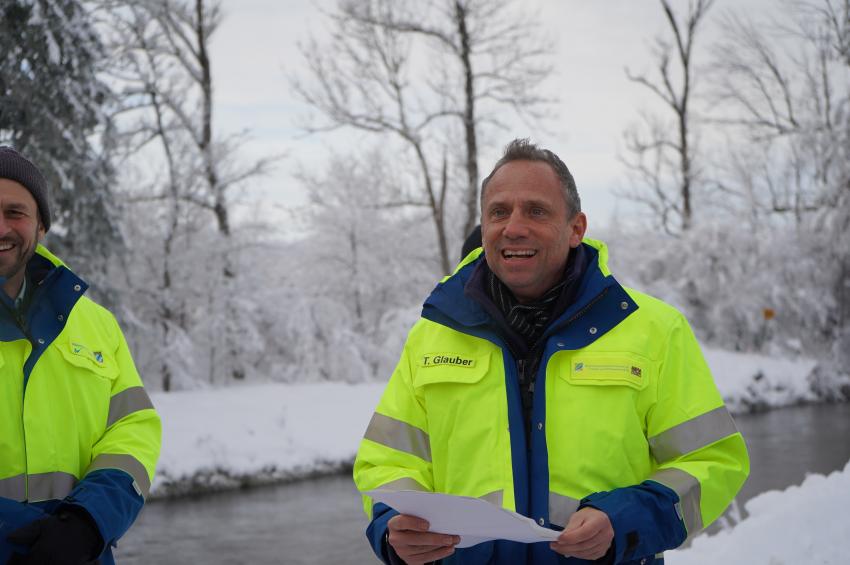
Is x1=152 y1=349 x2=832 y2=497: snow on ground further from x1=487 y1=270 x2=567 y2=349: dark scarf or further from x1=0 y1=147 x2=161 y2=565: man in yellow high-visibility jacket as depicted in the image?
x1=487 y1=270 x2=567 y2=349: dark scarf

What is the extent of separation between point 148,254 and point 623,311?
63.9 feet

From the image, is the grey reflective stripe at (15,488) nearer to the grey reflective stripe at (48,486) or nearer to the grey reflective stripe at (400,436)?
the grey reflective stripe at (48,486)

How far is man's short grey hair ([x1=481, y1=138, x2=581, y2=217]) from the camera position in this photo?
2.51m

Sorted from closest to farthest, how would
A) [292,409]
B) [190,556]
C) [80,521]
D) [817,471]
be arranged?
[80,521] → [190,556] → [817,471] → [292,409]

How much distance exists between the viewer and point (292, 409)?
15.3m

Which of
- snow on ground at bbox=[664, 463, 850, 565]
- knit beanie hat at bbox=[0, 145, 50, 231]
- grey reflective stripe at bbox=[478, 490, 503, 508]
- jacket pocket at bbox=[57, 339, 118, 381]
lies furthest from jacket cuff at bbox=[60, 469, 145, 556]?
snow on ground at bbox=[664, 463, 850, 565]

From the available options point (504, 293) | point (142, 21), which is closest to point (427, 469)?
point (504, 293)

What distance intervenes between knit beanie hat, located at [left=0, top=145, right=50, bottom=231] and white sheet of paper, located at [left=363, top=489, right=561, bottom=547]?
150 cm

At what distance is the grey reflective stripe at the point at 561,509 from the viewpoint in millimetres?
2270

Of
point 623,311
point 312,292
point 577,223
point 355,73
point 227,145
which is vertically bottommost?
point 312,292

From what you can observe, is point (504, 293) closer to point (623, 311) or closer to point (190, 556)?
point (623, 311)

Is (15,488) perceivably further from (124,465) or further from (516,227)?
(516,227)

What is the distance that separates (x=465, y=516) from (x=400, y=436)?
1.72ft

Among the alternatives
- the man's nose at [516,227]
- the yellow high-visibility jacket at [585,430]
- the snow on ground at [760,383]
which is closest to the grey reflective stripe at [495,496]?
the yellow high-visibility jacket at [585,430]
